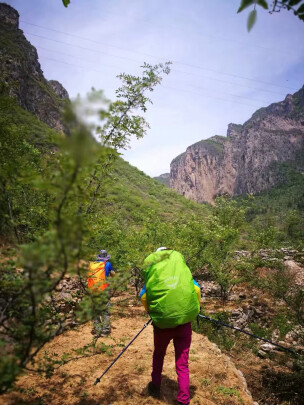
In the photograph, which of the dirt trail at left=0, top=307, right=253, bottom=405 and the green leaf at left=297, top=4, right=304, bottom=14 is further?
the dirt trail at left=0, top=307, right=253, bottom=405

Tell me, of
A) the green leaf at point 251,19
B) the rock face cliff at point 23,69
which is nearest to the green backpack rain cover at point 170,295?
the green leaf at point 251,19

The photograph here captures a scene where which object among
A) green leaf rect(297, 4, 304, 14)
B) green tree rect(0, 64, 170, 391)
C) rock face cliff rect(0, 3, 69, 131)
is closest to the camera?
green tree rect(0, 64, 170, 391)

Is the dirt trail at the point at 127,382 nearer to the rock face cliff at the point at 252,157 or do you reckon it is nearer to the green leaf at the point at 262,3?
the green leaf at the point at 262,3

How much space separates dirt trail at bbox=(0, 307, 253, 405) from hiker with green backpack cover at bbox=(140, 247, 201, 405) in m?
0.66

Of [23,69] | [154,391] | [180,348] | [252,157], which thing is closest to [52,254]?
[180,348]

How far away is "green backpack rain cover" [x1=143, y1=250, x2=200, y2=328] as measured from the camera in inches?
106

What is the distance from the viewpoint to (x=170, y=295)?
2721mm

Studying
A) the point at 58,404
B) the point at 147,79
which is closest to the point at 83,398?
the point at 58,404

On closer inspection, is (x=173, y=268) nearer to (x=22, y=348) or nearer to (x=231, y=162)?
(x=22, y=348)

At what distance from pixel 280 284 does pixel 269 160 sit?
123 m

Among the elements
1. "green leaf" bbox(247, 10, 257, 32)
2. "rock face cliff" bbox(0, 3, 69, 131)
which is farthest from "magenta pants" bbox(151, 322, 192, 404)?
"rock face cliff" bbox(0, 3, 69, 131)

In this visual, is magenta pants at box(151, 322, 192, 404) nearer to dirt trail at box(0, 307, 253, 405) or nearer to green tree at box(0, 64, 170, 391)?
dirt trail at box(0, 307, 253, 405)

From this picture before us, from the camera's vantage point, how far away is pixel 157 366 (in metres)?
3.05

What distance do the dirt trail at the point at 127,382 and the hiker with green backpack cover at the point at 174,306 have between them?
0.66m
